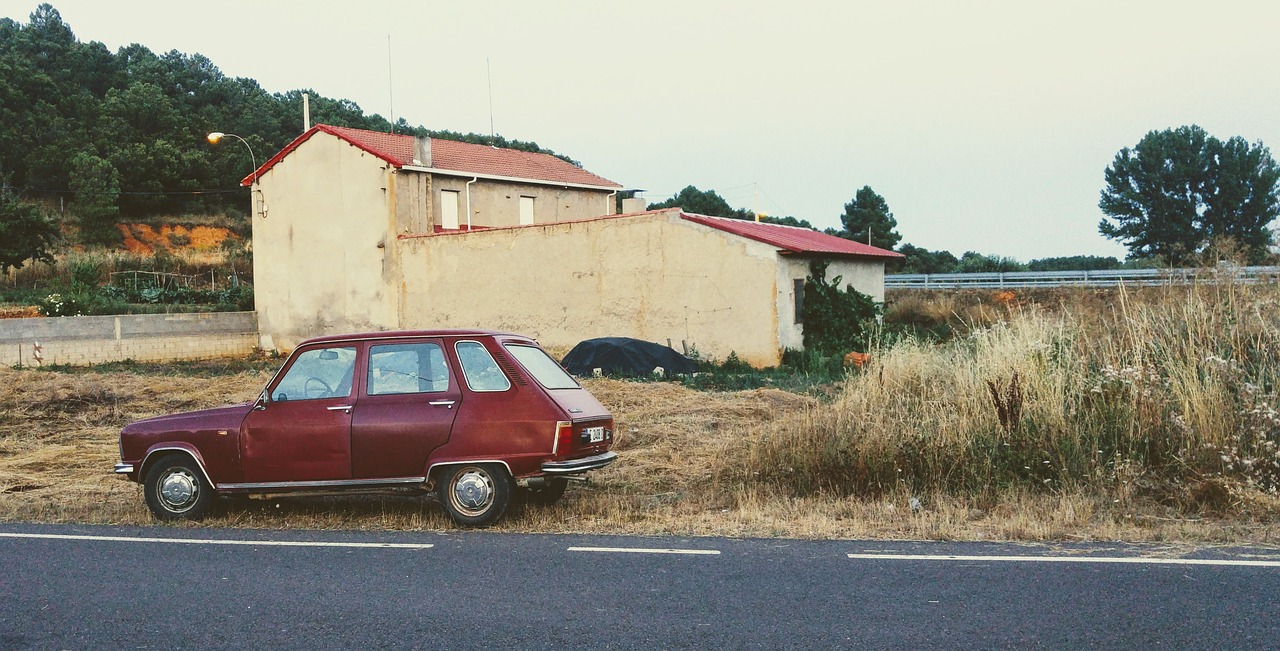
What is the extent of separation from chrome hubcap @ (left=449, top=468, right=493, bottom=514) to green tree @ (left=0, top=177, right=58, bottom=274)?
3926cm

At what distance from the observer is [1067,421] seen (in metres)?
11.1

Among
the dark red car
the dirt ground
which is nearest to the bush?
the dirt ground

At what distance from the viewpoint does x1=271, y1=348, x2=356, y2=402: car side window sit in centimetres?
996

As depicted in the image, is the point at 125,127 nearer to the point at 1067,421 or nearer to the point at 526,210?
the point at 526,210

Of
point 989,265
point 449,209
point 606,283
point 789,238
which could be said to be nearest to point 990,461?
point 789,238

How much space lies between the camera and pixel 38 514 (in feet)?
36.0

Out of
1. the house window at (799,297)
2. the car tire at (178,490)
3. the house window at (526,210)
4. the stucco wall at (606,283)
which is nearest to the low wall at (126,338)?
the stucco wall at (606,283)

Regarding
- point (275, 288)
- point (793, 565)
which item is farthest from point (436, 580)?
point (275, 288)

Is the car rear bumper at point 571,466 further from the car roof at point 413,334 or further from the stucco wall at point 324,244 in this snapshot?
the stucco wall at point 324,244

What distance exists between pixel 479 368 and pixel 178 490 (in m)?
3.11

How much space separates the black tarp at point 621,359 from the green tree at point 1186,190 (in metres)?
56.0

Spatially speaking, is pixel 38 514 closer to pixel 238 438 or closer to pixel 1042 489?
pixel 238 438

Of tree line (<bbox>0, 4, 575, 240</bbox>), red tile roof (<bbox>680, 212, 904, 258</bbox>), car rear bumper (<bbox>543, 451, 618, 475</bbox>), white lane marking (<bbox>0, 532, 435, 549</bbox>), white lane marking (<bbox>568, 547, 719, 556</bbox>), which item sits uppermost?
tree line (<bbox>0, 4, 575, 240</bbox>)

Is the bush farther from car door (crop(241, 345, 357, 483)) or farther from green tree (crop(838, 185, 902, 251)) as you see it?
green tree (crop(838, 185, 902, 251))
